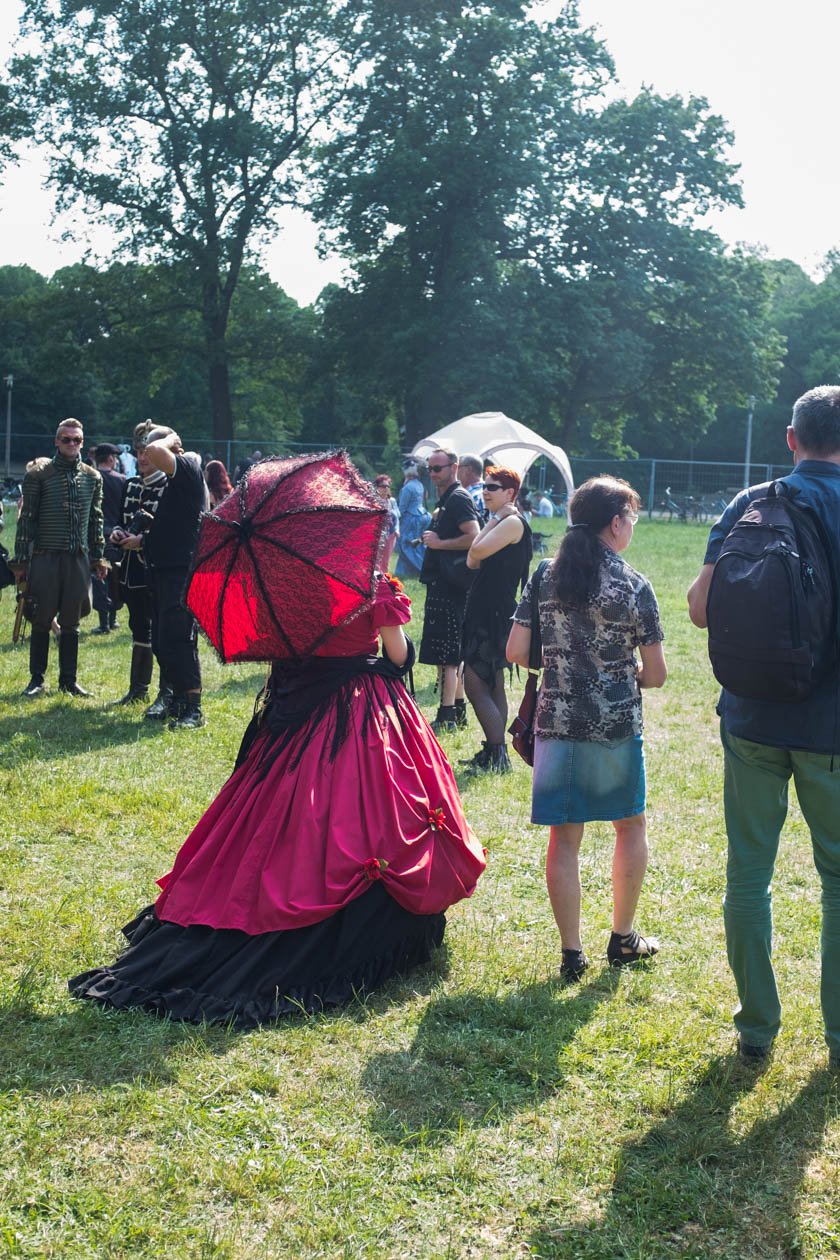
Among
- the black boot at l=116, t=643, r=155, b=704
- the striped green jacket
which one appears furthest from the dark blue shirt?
the striped green jacket

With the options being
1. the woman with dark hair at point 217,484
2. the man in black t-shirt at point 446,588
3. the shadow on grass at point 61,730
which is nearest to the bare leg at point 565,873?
the shadow on grass at point 61,730

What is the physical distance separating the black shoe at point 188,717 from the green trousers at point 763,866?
18.1ft

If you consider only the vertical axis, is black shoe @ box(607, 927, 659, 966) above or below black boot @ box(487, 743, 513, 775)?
below

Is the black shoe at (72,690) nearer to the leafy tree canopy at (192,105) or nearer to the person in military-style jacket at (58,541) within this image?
the person in military-style jacket at (58,541)

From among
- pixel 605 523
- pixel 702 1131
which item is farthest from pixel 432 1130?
pixel 605 523

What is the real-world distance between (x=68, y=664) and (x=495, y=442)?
1158 centimetres

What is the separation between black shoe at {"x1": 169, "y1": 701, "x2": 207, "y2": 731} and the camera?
28.8 feet

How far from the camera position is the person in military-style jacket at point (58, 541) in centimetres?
944

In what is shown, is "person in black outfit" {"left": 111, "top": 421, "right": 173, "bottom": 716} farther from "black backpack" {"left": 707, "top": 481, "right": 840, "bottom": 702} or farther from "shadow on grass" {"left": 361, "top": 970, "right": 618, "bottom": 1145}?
"black backpack" {"left": 707, "top": 481, "right": 840, "bottom": 702}

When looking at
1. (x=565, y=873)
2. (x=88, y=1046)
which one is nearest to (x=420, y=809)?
(x=565, y=873)

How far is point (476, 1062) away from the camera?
12.7 ft

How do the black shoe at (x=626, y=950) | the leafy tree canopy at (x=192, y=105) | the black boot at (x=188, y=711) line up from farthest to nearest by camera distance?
the leafy tree canopy at (x=192, y=105) < the black boot at (x=188, y=711) < the black shoe at (x=626, y=950)

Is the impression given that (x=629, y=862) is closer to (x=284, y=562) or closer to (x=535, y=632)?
(x=535, y=632)

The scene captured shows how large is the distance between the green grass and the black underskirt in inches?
3.9
